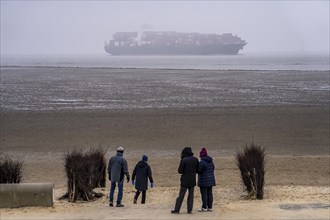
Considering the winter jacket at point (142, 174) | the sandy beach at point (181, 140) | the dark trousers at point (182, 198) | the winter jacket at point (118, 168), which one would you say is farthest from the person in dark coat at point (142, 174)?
the dark trousers at point (182, 198)

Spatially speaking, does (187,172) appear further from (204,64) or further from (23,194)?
(204,64)

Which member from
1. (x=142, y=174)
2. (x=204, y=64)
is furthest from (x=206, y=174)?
(x=204, y=64)

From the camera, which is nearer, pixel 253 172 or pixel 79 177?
pixel 79 177

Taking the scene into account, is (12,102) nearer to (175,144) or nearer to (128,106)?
(128,106)

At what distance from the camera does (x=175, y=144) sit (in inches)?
803

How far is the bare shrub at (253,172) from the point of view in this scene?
1180 cm

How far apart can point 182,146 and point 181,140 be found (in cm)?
115

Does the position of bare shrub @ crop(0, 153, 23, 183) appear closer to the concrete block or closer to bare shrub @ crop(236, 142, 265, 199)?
the concrete block

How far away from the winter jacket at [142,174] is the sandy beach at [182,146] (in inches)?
16.5

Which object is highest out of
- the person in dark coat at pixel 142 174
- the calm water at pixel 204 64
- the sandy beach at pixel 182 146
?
the calm water at pixel 204 64

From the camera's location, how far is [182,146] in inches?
786

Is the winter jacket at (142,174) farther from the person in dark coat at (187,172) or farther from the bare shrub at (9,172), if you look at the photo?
the bare shrub at (9,172)

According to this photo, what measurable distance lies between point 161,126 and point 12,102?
1260 cm

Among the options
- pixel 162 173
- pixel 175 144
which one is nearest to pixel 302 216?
pixel 162 173
